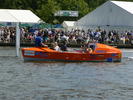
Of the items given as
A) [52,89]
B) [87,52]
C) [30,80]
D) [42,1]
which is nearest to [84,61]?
[87,52]

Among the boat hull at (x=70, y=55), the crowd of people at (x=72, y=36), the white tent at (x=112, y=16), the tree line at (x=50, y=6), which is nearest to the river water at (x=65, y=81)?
the boat hull at (x=70, y=55)

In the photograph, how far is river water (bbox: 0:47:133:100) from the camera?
22.0m

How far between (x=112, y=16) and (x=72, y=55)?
24974 millimetres

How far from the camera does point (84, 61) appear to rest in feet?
121

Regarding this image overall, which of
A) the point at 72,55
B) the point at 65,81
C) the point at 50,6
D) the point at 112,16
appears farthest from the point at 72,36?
the point at 65,81

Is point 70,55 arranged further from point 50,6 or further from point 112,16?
point 50,6

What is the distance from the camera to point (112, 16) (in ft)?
199

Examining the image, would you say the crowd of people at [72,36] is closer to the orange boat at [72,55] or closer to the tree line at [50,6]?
the orange boat at [72,55]

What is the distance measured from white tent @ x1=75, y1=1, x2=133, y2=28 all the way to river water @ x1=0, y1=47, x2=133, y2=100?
64.7ft

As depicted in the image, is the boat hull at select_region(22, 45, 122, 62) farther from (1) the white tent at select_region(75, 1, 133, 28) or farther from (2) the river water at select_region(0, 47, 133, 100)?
(1) the white tent at select_region(75, 1, 133, 28)

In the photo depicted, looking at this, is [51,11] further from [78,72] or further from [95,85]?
[95,85]

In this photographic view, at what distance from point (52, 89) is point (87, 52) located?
1328 centimetres

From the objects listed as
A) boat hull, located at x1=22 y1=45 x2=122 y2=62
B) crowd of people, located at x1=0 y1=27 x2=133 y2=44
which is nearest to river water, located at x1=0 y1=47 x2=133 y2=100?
boat hull, located at x1=22 y1=45 x2=122 y2=62

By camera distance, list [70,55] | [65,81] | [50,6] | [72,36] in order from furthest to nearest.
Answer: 1. [50,6]
2. [72,36]
3. [70,55]
4. [65,81]
